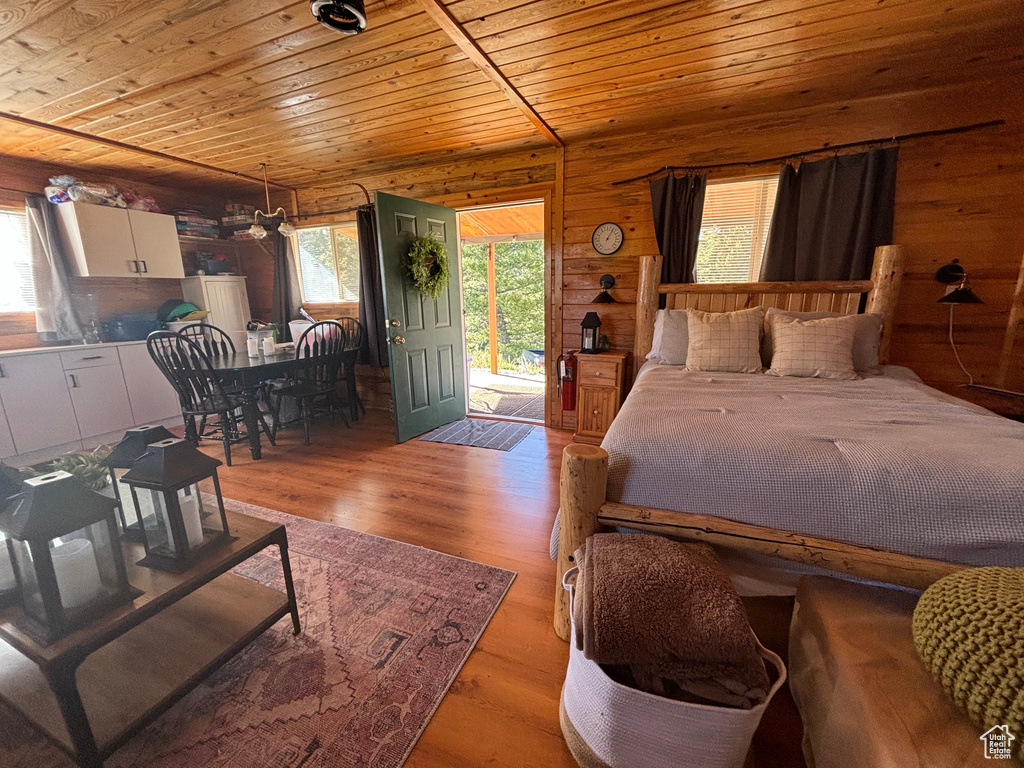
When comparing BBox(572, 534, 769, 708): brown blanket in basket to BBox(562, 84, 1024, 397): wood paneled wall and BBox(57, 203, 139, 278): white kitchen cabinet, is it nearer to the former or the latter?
BBox(562, 84, 1024, 397): wood paneled wall

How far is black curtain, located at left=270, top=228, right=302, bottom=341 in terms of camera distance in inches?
175

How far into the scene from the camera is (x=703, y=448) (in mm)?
1257

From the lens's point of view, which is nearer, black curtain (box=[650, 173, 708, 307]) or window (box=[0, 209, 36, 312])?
black curtain (box=[650, 173, 708, 307])

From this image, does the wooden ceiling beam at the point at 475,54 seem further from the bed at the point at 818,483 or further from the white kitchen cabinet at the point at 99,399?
the white kitchen cabinet at the point at 99,399

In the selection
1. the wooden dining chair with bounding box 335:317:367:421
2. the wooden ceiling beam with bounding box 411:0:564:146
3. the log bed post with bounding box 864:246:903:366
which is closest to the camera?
the wooden ceiling beam with bounding box 411:0:564:146

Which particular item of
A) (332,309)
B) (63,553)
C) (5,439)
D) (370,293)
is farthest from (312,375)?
(63,553)

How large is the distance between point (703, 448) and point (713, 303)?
1.98 metres

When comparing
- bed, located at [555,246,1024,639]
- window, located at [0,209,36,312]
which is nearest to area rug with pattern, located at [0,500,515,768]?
bed, located at [555,246,1024,639]

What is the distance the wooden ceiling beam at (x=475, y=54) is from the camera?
1.61m

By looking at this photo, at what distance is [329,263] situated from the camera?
14.8 ft

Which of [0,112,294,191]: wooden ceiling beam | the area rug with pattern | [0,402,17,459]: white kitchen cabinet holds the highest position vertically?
[0,112,294,191]: wooden ceiling beam

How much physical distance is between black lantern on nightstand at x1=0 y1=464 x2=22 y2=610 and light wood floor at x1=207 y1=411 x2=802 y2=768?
46.0 inches

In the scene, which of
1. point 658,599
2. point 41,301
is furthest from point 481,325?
point 658,599

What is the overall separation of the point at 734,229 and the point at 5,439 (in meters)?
5.65
